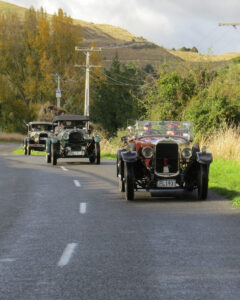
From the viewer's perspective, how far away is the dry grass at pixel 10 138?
80062 mm

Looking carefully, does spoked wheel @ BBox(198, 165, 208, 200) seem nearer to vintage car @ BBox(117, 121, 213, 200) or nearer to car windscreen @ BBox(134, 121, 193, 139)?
vintage car @ BBox(117, 121, 213, 200)

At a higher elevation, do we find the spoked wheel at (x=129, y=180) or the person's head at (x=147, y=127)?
A: the person's head at (x=147, y=127)

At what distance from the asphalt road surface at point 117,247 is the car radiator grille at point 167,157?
0.75 m

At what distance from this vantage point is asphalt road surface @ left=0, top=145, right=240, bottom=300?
6789mm

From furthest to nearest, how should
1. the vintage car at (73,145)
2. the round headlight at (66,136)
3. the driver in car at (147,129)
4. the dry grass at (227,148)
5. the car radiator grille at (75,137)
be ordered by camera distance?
1. the car radiator grille at (75,137)
2. the round headlight at (66,136)
3. the vintage car at (73,145)
4. the dry grass at (227,148)
5. the driver in car at (147,129)

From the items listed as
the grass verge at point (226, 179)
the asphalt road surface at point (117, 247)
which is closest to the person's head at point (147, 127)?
the asphalt road surface at point (117, 247)

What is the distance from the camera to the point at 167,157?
15445 millimetres

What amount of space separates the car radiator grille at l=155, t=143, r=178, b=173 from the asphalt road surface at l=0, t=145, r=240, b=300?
0.75m

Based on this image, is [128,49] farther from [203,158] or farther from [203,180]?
[203,180]

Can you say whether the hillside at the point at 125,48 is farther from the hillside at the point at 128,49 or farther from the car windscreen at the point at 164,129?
the car windscreen at the point at 164,129

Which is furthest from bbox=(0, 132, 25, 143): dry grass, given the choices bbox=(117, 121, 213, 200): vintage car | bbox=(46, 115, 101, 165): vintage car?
bbox=(117, 121, 213, 200): vintage car

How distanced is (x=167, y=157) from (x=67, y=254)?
706cm

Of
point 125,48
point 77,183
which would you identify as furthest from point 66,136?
point 125,48

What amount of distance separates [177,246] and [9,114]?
74.9 meters
